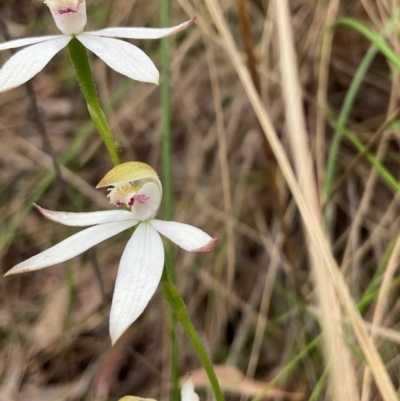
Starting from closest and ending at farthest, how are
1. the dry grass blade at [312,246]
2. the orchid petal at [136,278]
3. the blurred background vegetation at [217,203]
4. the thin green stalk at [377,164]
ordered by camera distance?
the orchid petal at [136,278] → the dry grass blade at [312,246] → the thin green stalk at [377,164] → the blurred background vegetation at [217,203]

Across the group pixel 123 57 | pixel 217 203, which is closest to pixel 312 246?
pixel 123 57

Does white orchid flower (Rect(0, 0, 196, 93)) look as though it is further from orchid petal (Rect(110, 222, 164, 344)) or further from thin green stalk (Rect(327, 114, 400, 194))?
thin green stalk (Rect(327, 114, 400, 194))

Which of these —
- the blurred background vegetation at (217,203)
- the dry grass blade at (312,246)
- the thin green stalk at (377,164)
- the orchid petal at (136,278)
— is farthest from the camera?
the blurred background vegetation at (217,203)

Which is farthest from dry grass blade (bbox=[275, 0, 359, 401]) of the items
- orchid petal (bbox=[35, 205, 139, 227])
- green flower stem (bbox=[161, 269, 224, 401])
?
orchid petal (bbox=[35, 205, 139, 227])

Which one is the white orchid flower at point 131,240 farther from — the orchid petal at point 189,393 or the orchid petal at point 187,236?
the orchid petal at point 189,393

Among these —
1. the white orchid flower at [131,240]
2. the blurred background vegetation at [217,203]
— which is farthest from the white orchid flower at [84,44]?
the blurred background vegetation at [217,203]

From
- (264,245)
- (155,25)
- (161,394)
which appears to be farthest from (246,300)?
(155,25)

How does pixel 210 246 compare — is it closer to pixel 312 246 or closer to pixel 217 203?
pixel 312 246

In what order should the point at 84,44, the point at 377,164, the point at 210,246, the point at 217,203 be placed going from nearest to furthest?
the point at 210,246
the point at 84,44
the point at 377,164
the point at 217,203
